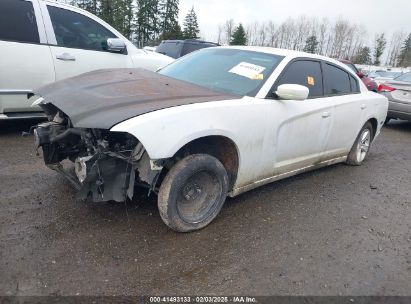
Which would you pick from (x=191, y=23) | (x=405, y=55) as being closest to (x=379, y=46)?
(x=405, y=55)

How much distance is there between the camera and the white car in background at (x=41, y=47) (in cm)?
508

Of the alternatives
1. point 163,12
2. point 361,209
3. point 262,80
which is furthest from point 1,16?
point 163,12

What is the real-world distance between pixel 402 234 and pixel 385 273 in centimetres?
89

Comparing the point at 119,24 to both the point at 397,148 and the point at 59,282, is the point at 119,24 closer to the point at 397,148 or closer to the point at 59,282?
the point at 397,148

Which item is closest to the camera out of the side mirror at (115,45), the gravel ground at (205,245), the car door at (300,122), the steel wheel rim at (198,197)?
the gravel ground at (205,245)

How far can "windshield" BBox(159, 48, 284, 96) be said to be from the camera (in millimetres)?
3729

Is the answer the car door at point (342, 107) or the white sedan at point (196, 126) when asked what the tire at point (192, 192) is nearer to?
the white sedan at point (196, 126)

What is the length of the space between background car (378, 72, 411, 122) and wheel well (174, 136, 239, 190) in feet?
23.8

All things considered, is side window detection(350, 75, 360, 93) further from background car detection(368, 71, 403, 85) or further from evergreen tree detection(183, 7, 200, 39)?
evergreen tree detection(183, 7, 200, 39)

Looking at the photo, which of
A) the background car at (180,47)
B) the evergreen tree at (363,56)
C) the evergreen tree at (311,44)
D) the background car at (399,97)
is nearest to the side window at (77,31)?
the background car at (180,47)

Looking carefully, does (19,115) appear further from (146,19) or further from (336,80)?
(146,19)

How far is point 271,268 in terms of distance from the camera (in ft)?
9.43

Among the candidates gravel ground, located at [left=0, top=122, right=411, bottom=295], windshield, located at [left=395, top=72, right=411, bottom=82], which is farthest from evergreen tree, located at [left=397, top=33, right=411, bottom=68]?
gravel ground, located at [left=0, top=122, right=411, bottom=295]

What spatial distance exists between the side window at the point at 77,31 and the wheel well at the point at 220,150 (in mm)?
3408
